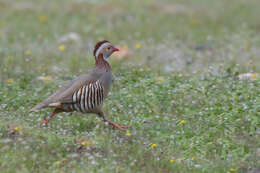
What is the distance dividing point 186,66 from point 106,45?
440 cm

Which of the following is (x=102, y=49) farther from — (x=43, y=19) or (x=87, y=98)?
(x=43, y=19)

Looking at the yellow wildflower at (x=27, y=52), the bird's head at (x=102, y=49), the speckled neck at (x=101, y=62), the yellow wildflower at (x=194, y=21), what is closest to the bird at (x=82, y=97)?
the speckled neck at (x=101, y=62)

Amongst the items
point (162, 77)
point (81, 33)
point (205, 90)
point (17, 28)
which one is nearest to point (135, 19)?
point (81, 33)

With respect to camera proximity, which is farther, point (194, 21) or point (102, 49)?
point (194, 21)

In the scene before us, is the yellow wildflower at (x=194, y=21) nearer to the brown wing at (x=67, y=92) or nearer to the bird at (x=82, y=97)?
the bird at (x=82, y=97)

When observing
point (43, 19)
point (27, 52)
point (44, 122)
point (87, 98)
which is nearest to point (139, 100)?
point (87, 98)

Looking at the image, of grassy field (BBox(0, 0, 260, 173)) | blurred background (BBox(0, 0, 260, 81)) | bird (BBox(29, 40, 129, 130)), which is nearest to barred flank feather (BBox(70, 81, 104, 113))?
bird (BBox(29, 40, 129, 130))

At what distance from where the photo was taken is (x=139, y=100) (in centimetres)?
850

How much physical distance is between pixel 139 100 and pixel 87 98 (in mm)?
1337

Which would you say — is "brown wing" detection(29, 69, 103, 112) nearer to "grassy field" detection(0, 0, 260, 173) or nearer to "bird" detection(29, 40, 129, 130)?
"bird" detection(29, 40, 129, 130)

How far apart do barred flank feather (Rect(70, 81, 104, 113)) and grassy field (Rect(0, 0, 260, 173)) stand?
310 mm

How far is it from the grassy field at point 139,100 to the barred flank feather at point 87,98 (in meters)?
0.31

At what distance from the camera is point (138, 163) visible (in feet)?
20.7

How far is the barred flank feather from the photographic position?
741 centimetres
